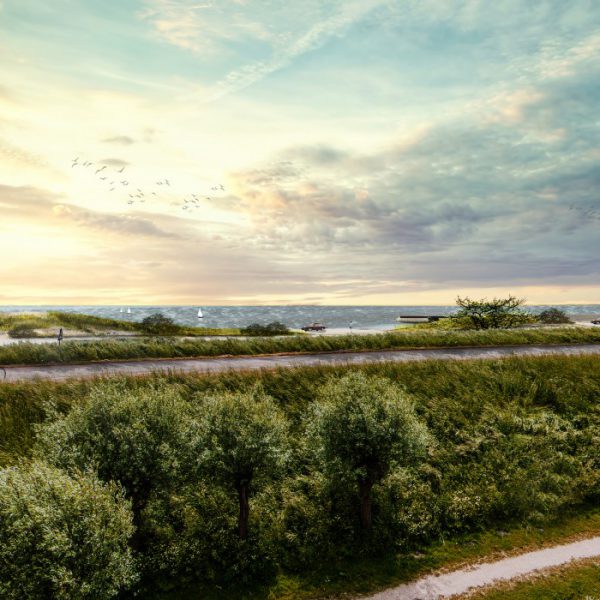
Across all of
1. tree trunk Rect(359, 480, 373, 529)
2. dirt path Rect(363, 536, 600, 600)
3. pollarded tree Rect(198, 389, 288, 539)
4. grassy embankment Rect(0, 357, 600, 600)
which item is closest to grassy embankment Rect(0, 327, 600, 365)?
grassy embankment Rect(0, 357, 600, 600)

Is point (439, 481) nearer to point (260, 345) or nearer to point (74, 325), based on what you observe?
point (260, 345)

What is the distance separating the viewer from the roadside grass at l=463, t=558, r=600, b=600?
13.7 metres

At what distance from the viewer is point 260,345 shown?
3192 cm

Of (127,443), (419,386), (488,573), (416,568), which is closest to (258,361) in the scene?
→ (419,386)

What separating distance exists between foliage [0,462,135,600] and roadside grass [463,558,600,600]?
1080cm

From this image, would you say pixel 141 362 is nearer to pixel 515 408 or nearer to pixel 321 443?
pixel 321 443

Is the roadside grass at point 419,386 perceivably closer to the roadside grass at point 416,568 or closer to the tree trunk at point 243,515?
the tree trunk at point 243,515

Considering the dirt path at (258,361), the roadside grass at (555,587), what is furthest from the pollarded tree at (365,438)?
the dirt path at (258,361)

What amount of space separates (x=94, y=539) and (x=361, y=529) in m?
10.1

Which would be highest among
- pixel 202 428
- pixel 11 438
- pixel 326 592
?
pixel 202 428

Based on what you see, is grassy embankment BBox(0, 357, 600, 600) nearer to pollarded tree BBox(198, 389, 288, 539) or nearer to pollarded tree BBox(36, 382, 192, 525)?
pollarded tree BBox(198, 389, 288, 539)

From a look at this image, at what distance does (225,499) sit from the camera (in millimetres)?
18031

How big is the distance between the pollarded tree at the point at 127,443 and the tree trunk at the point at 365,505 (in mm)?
6819

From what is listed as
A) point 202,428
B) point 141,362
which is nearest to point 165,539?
point 202,428
